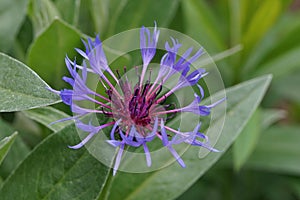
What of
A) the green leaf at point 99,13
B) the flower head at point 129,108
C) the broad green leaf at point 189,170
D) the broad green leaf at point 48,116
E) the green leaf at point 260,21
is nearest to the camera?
the flower head at point 129,108

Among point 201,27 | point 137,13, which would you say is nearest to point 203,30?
point 201,27

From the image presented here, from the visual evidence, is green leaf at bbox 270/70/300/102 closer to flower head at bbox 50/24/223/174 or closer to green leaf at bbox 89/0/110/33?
green leaf at bbox 89/0/110/33

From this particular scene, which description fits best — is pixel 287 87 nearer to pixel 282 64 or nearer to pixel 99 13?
pixel 282 64

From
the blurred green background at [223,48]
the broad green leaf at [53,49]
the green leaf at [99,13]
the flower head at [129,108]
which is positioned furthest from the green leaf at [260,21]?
the flower head at [129,108]

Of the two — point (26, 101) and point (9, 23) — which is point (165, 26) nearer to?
point (9, 23)

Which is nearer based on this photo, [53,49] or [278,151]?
[53,49]

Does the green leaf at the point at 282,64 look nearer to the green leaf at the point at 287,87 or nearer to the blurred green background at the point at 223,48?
the blurred green background at the point at 223,48

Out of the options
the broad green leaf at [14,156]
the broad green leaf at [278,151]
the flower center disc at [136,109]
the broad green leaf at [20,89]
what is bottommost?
the broad green leaf at [278,151]
